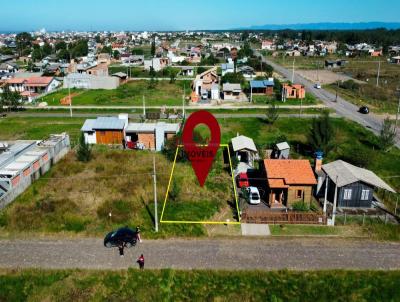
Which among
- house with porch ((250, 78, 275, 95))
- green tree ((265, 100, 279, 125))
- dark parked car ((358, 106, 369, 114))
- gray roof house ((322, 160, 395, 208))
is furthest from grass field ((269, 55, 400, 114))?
gray roof house ((322, 160, 395, 208))

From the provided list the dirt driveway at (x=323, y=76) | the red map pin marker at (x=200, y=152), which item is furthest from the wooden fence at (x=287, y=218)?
the dirt driveway at (x=323, y=76)

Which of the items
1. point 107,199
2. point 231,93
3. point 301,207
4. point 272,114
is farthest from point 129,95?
point 301,207

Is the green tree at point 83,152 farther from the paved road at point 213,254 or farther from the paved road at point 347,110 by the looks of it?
the paved road at point 347,110

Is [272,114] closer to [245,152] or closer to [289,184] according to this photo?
[245,152]

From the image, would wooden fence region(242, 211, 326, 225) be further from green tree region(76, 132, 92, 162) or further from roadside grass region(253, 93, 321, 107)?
roadside grass region(253, 93, 321, 107)

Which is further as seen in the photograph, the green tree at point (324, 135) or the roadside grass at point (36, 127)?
the roadside grass at point (36, 127)

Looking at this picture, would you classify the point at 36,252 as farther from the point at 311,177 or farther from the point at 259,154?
the point at 259,154
